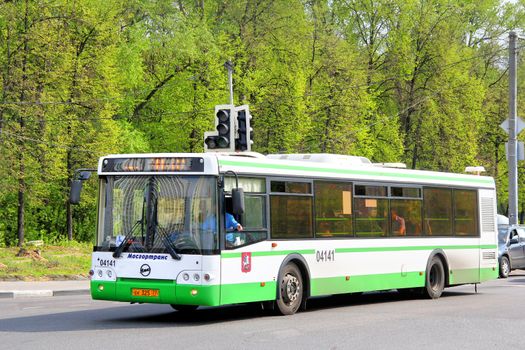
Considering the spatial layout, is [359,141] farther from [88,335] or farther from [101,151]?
[88,335]

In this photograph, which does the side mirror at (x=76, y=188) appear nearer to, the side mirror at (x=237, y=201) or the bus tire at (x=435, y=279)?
the side mirror at (x=237, y=201)

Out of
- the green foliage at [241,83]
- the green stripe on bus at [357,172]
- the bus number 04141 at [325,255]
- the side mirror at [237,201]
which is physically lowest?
the bus number 04141 at [325,255]

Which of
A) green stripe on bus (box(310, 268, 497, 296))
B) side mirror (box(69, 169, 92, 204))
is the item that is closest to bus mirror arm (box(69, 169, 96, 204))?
side mirror (box(69, 169, 92, 204))

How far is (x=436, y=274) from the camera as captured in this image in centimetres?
2155

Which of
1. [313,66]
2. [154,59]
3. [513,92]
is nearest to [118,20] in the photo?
[154,59]

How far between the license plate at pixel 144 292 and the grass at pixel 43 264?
13.3 metres

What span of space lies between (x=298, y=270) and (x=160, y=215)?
298cm

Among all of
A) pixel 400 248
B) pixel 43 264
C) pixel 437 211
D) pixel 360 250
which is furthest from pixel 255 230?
pixel 43 264

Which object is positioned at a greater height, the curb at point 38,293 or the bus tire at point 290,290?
the bus tire at point 290,290

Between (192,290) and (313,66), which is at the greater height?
(313,66)

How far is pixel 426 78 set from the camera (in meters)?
58.2

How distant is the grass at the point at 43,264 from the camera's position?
28.2m

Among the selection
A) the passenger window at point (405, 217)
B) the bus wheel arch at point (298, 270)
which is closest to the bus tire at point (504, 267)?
the passenger window at point (405, 217)

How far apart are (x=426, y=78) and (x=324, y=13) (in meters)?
7.28
